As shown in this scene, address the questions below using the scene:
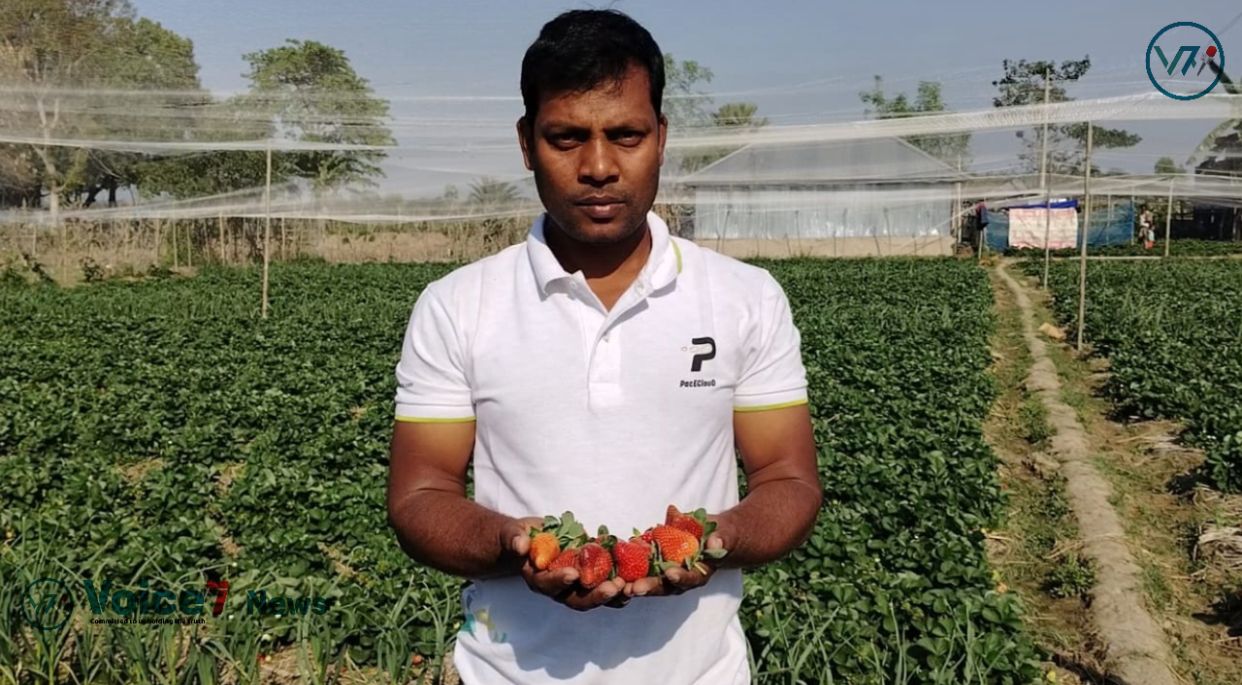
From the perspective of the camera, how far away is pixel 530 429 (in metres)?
1.56

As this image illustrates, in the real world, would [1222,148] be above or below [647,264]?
above

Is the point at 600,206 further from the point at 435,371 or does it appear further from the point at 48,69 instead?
the point at 48,69

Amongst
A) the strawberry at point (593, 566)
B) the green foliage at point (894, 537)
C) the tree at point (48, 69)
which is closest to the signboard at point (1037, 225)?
the green foliage at point (894, 537)

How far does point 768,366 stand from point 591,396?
0.31 metres

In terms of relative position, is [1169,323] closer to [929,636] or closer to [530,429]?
[929,636]

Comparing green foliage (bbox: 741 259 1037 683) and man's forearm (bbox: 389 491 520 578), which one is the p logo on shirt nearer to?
man's forearm (bbox: 389 491 520 578)

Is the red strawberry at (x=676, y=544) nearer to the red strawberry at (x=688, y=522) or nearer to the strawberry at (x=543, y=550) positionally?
the red strawberry at (x=688, y=522)

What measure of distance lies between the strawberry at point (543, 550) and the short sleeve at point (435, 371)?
0.29 meters

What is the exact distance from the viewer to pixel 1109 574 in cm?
502

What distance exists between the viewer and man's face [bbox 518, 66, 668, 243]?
5.16 feet

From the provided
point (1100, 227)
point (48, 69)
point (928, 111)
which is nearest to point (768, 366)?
point (48, 69)

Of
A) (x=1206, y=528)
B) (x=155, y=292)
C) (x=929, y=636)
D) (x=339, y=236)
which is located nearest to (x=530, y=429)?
(x=929, y=636)

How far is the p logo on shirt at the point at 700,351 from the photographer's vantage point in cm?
159

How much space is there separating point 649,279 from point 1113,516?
5374 mm
